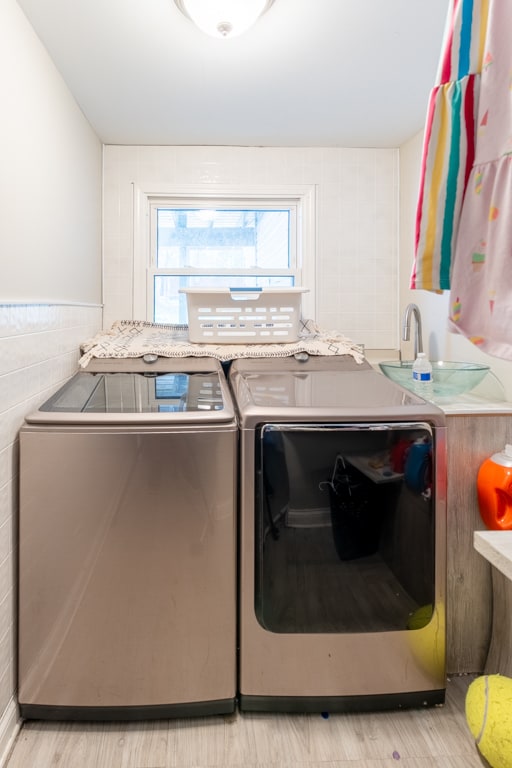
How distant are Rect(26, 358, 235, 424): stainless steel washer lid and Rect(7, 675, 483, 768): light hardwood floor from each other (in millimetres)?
930

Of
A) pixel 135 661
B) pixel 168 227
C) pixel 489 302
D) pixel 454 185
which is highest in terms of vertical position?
pixel 168 227

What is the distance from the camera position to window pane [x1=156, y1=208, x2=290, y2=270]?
3004mm

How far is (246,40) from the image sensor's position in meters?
1.81

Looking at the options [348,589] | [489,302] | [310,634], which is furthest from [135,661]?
[489,302]

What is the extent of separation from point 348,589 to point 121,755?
2.61ft

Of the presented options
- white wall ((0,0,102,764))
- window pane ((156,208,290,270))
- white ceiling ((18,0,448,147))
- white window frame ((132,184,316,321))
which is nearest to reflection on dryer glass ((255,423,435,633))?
white wall ((0,0,102,764))

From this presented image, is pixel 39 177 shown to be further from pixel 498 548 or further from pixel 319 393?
pixel 498 548

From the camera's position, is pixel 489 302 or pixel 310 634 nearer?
pixel 489 302

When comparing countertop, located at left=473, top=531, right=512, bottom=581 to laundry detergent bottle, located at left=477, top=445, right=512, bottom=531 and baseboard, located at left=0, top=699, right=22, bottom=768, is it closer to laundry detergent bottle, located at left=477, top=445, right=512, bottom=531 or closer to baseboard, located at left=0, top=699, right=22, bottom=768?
laundry detergent bottle, located at left=477, top=445, right=512, bottom=531

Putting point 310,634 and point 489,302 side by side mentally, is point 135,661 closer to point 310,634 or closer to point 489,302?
point 310,634

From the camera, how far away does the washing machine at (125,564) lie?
1452 millimetres

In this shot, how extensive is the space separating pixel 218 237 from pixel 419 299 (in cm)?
125

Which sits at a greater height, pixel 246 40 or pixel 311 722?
pixel 246 40

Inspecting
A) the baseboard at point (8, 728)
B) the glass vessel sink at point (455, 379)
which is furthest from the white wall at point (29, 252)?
the glass vessel sink at point (455, 379)
